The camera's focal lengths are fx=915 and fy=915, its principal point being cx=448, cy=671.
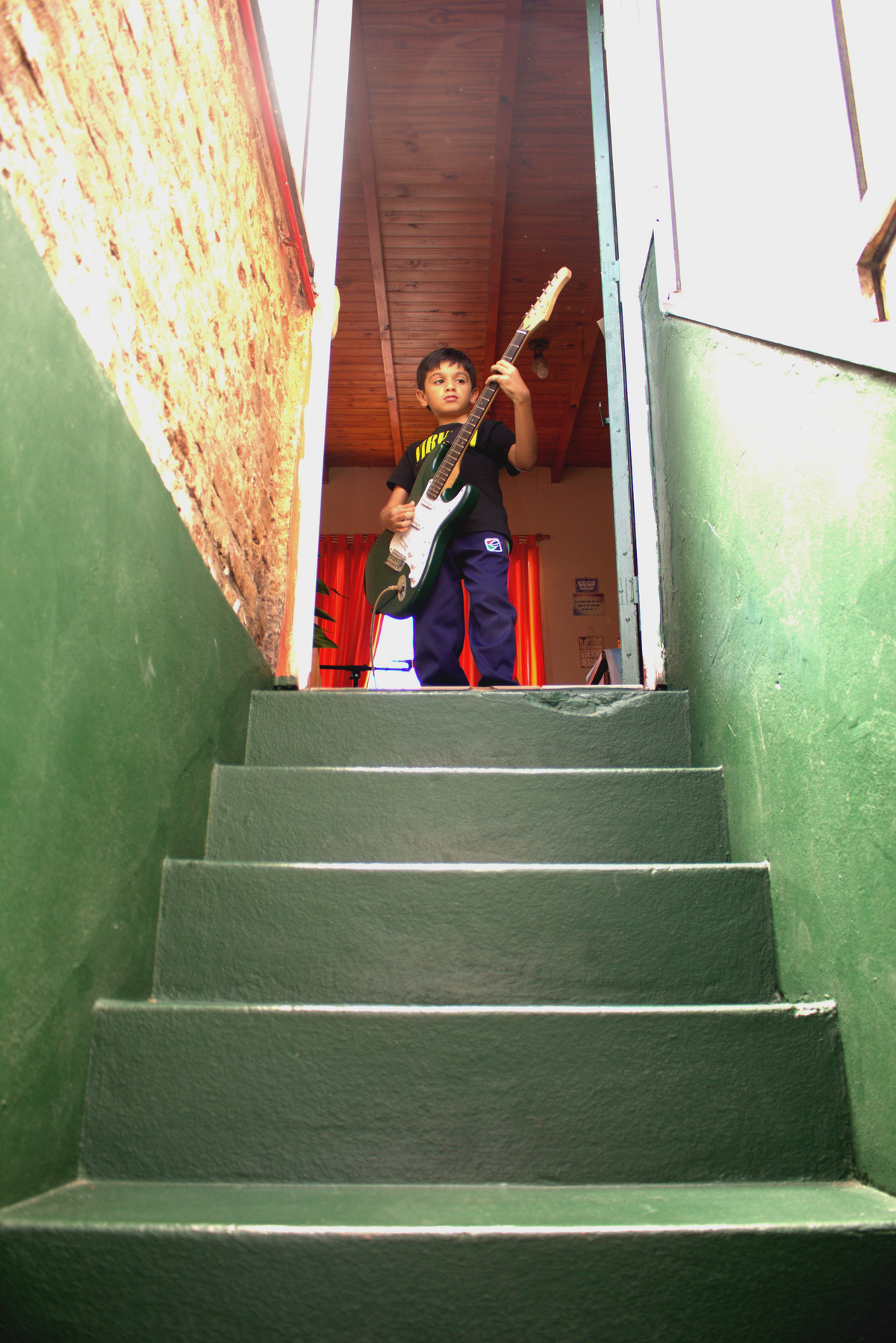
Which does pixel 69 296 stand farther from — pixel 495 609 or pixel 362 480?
pixel 362 480

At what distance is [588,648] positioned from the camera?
22.0ft

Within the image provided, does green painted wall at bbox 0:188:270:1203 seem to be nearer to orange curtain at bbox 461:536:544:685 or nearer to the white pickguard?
the white pickguard

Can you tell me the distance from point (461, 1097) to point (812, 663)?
2.30 ft

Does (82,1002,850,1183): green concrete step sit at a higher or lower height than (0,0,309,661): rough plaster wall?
lower

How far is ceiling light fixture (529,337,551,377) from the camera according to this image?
18.3 feet

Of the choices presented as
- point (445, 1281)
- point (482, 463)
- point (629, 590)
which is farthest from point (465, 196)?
point (445, 1281)

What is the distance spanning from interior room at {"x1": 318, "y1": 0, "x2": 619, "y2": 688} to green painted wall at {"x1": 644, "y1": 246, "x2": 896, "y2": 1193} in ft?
5.02

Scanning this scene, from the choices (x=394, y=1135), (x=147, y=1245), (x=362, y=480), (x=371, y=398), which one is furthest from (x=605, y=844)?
(x=362, y=480)

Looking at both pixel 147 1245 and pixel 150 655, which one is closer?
pixel 147 1245

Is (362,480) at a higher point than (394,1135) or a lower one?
higher

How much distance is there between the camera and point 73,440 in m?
1.04


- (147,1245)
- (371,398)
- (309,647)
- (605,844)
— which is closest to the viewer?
(147,1245)

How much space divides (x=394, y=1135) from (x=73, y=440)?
35.1 inches

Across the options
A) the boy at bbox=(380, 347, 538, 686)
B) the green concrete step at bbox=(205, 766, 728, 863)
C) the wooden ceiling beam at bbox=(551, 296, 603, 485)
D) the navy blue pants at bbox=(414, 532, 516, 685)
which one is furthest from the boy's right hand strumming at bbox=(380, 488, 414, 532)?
the wooden ceiling beam at bbox=(551, 296, 603, 485)
